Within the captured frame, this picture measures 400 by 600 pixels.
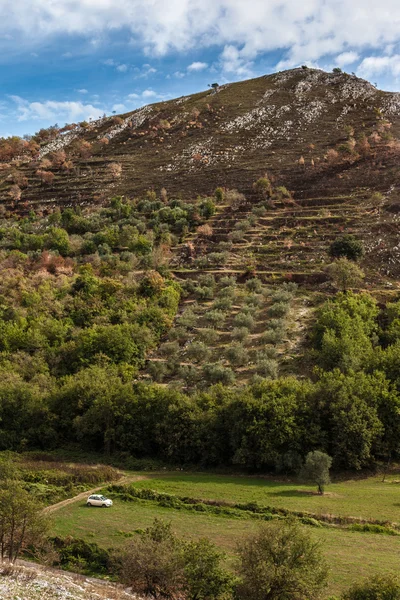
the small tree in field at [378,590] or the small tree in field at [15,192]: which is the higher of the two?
the small tree in field at [15,192]

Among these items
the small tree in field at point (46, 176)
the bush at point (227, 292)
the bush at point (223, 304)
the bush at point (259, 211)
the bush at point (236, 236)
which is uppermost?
the small tree in field at point (46, 176)

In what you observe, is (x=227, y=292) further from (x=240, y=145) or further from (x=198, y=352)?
(x=240, y=145)

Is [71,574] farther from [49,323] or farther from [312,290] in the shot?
[312,290]

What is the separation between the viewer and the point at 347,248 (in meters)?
58.9

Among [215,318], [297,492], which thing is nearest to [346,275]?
[215,318]

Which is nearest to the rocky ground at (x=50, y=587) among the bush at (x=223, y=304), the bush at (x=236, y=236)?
the bush at (x=223, y=304)

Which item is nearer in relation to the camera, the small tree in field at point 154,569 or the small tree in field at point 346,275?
A: the small tree in field at point 154,569

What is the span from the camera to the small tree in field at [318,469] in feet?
97.7

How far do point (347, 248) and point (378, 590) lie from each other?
47.1 m

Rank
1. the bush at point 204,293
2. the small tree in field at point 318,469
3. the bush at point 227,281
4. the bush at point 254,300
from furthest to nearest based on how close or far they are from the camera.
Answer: the bush at point 227,281 < the bush at point 204,293 < the bush at point 254,300 < the small tree in field at point 318,469

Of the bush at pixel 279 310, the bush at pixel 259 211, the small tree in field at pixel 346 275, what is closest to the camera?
the bush at pixel 279 310

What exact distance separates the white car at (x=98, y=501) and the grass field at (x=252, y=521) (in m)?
0.45

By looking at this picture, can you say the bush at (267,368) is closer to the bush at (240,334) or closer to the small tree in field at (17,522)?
the bush at (240,334)

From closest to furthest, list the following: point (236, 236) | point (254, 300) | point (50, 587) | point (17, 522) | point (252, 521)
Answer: point (50, 587)
point (17, 522)
point (252, 521)
point (254, 300)
point (236, 236)
